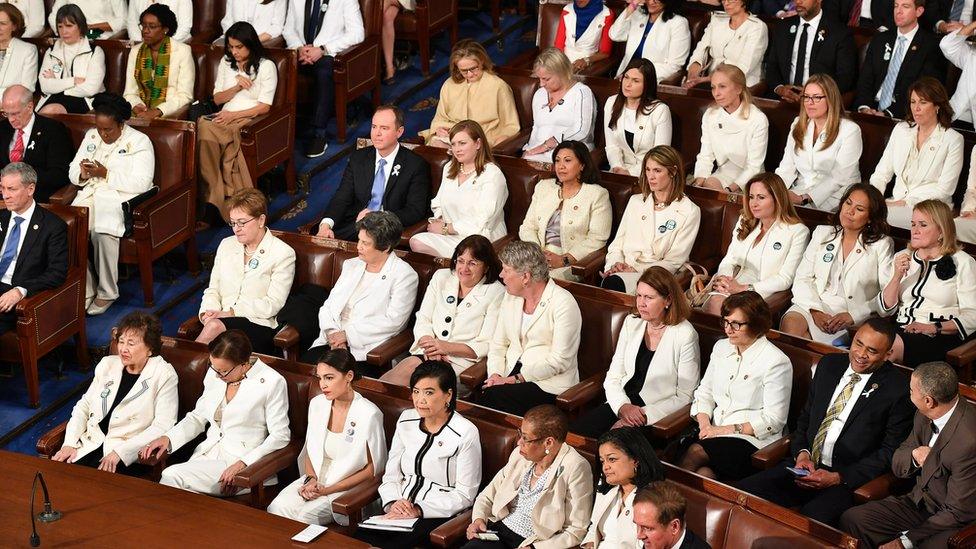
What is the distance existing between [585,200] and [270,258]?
1.41m

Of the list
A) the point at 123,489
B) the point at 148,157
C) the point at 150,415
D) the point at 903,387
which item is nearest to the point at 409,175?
the point at 148,157

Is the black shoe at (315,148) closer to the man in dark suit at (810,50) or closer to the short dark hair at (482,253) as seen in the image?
the short dark hair at (482,253)

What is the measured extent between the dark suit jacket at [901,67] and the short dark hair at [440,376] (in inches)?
117

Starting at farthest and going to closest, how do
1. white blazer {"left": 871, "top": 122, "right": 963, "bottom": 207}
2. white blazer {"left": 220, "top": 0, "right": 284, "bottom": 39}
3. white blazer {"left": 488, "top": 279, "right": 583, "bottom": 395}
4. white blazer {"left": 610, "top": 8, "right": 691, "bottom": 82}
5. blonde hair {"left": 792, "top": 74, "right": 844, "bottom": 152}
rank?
white blazer {"left": 220, "top": 0, "right": 284, "bottom": 39} < white blazer {"left": 610, "top": 8, "right": 691, "bottom": 82} < blonde hair {"left": 792, "top": 74, "right": 844, "bottom": 152} < white blazer {"left": 871, "top": 122, "right": 963, "bottom": 207} < white blazer {"left": 488, "top": 279, "right": 583, "bottom": 395}

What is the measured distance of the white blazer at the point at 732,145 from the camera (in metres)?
6.19

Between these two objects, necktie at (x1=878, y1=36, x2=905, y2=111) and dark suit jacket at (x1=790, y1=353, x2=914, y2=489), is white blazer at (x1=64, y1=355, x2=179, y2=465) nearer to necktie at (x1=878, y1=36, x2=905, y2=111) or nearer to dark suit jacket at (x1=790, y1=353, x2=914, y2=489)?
dark suit jacket at (x1=790, y1=353, x2=914, y2=489)

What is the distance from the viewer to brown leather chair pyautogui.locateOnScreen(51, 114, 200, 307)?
6.41 m

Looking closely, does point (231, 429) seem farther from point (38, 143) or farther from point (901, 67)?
point (901, 67)

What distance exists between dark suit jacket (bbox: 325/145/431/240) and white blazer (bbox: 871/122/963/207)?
7.00ft

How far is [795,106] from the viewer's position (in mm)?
6289

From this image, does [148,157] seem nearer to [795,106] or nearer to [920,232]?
[795,106]

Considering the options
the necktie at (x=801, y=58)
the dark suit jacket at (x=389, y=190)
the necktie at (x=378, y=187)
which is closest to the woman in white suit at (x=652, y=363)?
the dark suit jacket at (x=389, y=190)

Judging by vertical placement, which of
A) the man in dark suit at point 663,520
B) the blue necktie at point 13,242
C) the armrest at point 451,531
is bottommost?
the blue necktie at point 13,242

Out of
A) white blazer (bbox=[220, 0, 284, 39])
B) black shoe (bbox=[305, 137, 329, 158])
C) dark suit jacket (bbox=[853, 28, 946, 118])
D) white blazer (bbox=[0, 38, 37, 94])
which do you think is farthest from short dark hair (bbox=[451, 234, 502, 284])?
→ white blazer (bbox=[0, 38, 37, 94])
